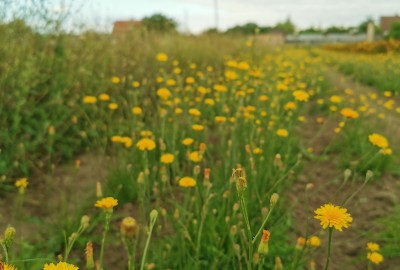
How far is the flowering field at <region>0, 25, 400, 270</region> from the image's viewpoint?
1749mm

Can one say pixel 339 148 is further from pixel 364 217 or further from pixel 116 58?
pixel 116 58

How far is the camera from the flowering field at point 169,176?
5.74 feet

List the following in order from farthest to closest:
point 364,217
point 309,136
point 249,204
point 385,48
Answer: point 385,48
point 309,136
point 364,217
point 249,204

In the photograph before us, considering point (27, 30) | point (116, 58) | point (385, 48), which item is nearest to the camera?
point (27, 30)

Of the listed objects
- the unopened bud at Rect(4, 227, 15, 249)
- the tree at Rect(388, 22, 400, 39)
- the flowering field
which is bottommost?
the flowering field

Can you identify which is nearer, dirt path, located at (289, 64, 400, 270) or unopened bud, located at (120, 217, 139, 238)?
unopened bud, located at (120, 217, 139, 238)

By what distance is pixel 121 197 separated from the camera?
2422mm

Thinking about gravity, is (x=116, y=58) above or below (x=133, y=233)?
above

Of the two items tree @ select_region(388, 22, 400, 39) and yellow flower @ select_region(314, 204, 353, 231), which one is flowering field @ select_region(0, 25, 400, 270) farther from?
tree @ select_region(388, 22, 400, 39)

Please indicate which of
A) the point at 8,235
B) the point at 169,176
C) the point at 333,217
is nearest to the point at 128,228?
the point at 8,235

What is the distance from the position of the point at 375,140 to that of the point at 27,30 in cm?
268

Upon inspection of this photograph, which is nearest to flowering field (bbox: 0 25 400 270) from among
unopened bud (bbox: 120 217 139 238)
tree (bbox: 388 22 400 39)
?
unopened bud (bbox: 120 217 139 238)

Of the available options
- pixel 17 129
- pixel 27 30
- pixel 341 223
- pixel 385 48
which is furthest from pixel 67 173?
pixel 385 48

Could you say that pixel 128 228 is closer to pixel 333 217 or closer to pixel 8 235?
pixel 8 235
